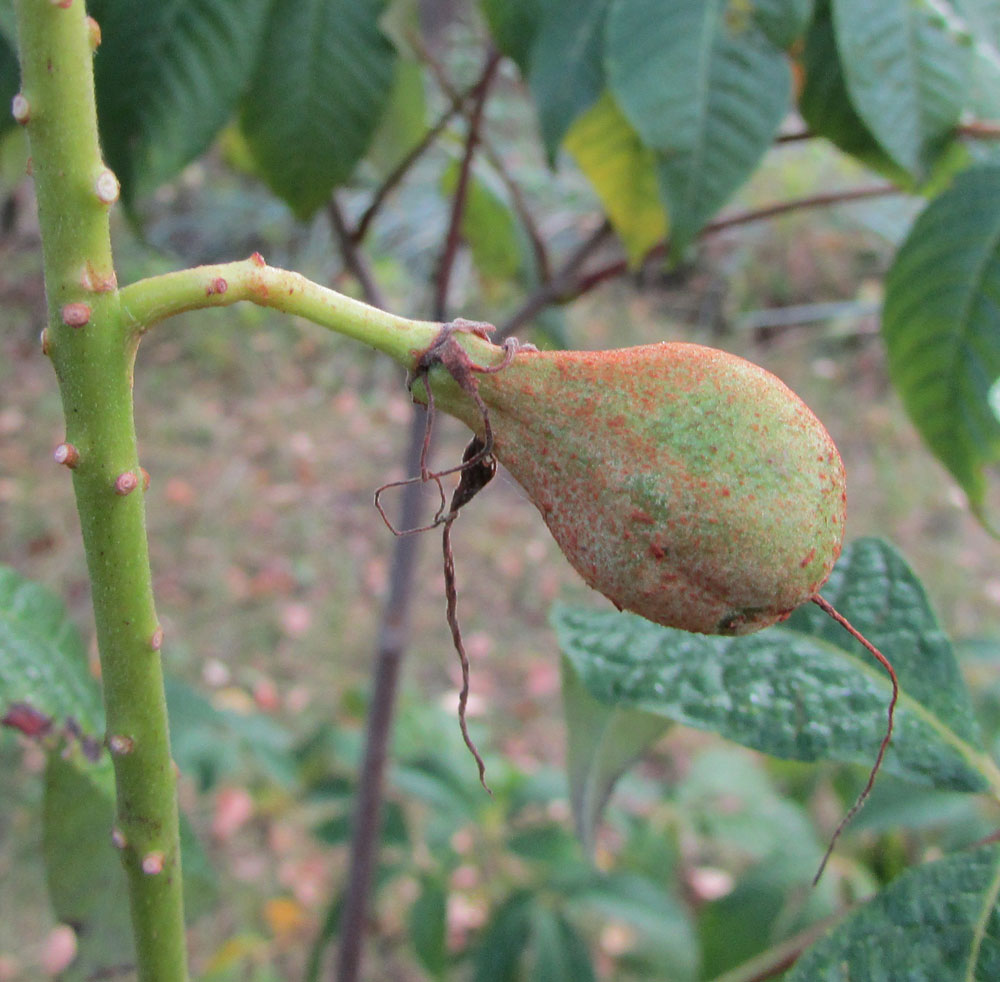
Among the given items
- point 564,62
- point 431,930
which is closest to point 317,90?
point 564,62

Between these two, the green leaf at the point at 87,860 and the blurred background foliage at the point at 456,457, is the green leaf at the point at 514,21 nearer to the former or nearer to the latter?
the blurred background foliage at the point at 456,457

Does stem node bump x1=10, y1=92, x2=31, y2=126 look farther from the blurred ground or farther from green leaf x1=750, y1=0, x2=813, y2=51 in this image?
the blurred ground

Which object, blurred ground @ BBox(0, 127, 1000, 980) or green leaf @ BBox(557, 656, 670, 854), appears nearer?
green leaf @ BBox(557, 656, 670, 854)

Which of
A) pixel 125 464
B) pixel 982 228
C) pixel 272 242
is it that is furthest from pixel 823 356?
pixel 125 464

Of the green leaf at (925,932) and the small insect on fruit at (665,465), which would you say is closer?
the small insect on fruit at (665,465)

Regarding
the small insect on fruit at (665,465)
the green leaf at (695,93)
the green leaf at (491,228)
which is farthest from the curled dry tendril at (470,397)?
the green leaf at (491,228)

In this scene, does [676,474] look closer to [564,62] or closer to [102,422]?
[102,422]

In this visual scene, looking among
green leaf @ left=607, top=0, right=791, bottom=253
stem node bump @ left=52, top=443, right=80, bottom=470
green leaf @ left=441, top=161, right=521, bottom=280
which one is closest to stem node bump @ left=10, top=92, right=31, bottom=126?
stem node bump @ left=52, top=443, right=80, bottom=470

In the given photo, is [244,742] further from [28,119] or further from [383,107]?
[28,119]
